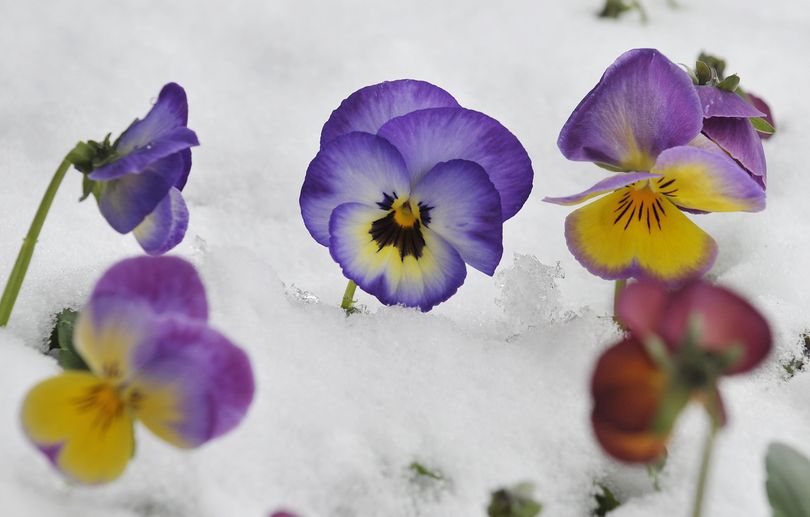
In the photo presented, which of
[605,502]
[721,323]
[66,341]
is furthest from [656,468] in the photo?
[66,341]

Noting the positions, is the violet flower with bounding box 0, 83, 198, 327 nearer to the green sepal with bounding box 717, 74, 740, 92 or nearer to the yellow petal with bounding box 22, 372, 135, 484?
the yellow petal with bounding box 22, 372, 135, 484

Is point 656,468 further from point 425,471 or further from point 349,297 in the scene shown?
point 349,297

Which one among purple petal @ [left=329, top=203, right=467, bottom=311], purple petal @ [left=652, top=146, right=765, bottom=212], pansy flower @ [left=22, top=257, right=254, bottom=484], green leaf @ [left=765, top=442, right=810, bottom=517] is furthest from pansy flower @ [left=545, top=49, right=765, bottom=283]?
pansy flower @ [left=22, top=257, right=254, bottom=484]

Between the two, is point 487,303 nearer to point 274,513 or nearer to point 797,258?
point 797,258

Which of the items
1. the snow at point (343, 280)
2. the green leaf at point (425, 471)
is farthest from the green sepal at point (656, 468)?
the green leaf at point (425, 471)

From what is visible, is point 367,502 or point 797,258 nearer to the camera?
point 367,502

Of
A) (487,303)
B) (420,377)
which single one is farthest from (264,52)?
(420,377)
